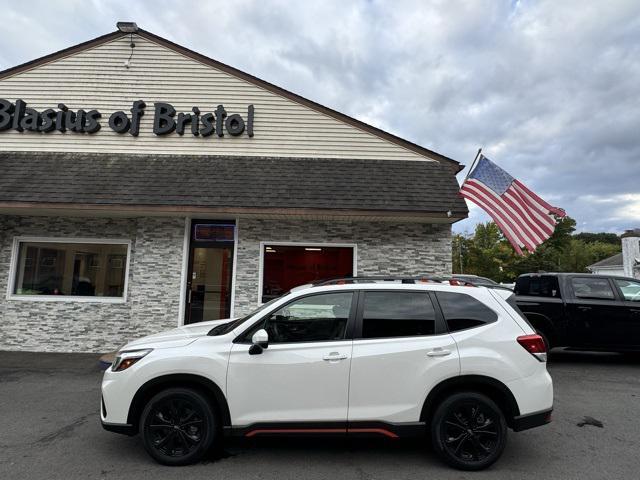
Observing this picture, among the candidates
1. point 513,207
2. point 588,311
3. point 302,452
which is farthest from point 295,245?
point 588,311

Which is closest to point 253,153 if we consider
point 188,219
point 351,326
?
point 188,219

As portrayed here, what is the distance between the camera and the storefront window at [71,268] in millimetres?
9523

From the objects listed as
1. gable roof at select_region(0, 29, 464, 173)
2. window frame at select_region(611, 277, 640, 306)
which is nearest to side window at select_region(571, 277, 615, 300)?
window frame at select_region(611, 277, 640, 306)

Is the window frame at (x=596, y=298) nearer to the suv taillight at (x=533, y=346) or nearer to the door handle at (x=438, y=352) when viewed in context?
the suv taillight at (x=533, y=346)

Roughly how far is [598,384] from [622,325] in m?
1.71

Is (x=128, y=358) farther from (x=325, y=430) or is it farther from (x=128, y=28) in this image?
(x=128, y=28)

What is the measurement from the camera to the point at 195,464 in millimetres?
3910

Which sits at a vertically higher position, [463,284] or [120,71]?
[120,71]

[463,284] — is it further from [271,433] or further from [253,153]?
[253,153]

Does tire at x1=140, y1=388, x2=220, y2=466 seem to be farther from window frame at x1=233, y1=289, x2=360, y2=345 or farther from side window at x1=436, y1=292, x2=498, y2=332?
side window at x1=436, y1=292, x2=498, y2=332

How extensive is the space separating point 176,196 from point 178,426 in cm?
560

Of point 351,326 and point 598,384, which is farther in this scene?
point 598,384

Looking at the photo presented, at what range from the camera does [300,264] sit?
31.1 feet

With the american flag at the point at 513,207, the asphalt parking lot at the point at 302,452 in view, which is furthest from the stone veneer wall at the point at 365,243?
the asphalt parking lot at the point at 302,452
